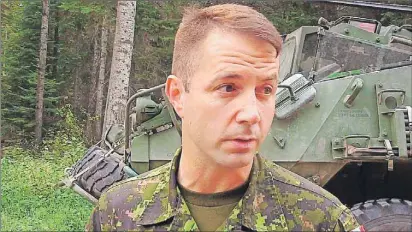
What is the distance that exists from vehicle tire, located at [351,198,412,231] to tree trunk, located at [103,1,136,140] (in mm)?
6751

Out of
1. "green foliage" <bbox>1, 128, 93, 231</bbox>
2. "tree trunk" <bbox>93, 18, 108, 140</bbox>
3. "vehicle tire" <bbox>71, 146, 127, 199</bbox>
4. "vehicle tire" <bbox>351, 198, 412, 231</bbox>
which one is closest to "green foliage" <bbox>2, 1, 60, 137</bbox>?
"tree trunk" <bbox>93, 18, 108, 140</bbox>

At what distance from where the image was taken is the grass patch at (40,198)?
7.56 m

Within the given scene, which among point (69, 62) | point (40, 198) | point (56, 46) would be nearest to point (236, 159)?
point (40, 198)

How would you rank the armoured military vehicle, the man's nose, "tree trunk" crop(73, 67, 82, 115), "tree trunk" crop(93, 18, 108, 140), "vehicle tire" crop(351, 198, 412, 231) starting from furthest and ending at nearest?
"tree trunk" crop(73, 67, 82, 115) < "tree trunk" crop(93, 18, 108, 140) < the armoured military vehicle < "vehicle tire" crop(351, 198, 412, 231) < the man's nose

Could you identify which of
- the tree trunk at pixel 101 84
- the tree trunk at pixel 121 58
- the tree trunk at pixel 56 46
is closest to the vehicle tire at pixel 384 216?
the tree trunk at pixel 121 58

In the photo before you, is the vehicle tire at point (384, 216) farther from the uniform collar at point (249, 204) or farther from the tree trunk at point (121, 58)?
the tree trunk at point (121, 58)

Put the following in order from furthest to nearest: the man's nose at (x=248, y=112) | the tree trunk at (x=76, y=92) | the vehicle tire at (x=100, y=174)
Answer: the tree trunk at (x=76, y=92) < the vehicle tire at (x=100, y=174) < the man's nose at (x=248, y=112)

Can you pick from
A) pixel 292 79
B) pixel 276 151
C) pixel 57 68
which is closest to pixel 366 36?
pixel 292 79

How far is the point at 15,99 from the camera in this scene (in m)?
15.8

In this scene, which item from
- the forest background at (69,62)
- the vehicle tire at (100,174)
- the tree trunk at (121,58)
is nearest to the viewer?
the vehicle tire at (100,174)

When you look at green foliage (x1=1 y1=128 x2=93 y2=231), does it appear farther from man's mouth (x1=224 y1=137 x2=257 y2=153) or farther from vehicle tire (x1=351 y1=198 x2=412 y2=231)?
man's mouth (x1=224 y1=137 x2=257 y2=153)

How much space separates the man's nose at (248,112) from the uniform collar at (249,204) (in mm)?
192

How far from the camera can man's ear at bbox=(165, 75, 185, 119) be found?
169cm

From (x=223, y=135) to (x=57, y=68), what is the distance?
16481mm
